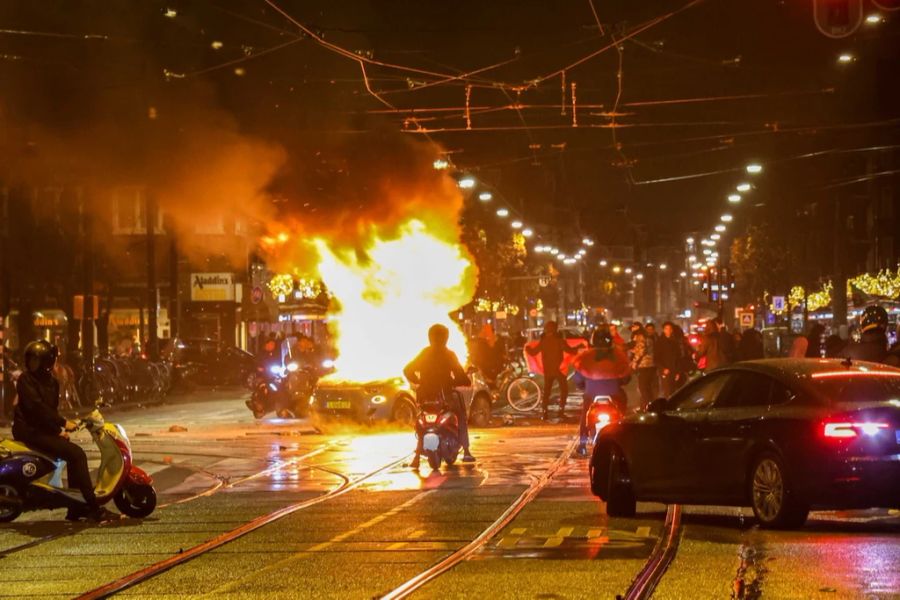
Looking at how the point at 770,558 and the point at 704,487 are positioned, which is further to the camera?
the point at 704,487

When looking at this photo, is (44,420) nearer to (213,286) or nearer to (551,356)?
(551,356)

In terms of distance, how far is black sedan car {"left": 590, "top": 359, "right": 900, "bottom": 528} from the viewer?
11.0 m

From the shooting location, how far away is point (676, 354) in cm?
2841

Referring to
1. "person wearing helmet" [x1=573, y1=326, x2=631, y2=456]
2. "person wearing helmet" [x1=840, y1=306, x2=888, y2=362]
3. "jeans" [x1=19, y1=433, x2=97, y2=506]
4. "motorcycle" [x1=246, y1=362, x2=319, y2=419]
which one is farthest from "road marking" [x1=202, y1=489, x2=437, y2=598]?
"motorcycle" [x1=246, y1=362, x2=319, y2=419]

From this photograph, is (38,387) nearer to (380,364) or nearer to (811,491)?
(811,491)

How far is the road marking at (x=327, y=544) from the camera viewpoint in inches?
364

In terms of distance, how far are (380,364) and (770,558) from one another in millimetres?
Answer: 16909

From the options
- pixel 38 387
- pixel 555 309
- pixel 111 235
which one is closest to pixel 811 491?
pixel 38 387

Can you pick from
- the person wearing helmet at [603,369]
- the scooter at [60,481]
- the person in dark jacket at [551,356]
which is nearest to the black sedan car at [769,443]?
the scooter at [60,481]

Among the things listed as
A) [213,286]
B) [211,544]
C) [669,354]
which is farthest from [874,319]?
[213,286]

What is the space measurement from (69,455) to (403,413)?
13.1 metres

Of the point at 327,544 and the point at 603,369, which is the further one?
the point at 603,369

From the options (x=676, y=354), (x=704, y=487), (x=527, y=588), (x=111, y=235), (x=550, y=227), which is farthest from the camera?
A: (x=550, y=227)

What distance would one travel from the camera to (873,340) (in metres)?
15.9
